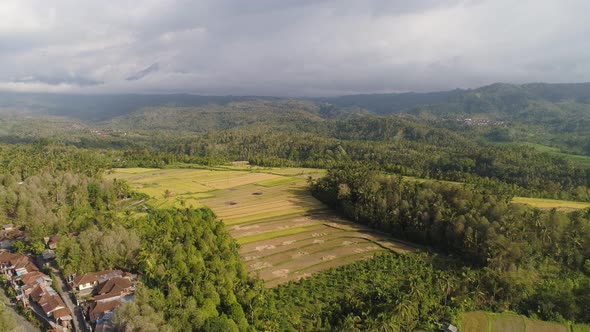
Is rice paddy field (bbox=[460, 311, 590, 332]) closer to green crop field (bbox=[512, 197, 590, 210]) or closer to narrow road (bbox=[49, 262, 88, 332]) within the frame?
green crop field (bbox=[512, 197, 590, 210])

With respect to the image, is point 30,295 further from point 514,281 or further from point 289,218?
point 514,281

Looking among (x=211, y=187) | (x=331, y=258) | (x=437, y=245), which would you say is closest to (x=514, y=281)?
(x=437, y=245)

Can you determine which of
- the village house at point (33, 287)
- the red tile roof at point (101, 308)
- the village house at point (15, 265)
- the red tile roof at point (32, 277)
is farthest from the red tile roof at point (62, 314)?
the village house at point (15, 265)

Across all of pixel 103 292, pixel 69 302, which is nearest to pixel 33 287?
pixel 69 302

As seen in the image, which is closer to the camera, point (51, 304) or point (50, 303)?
point (51, 304)

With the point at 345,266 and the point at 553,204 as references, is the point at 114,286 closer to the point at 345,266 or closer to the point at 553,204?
the point at 345,266

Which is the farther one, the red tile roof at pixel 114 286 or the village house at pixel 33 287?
the red tile roof at pixel 114 286

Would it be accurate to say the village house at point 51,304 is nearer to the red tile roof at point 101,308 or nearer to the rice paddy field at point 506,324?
the red tile roof at point 101,308
